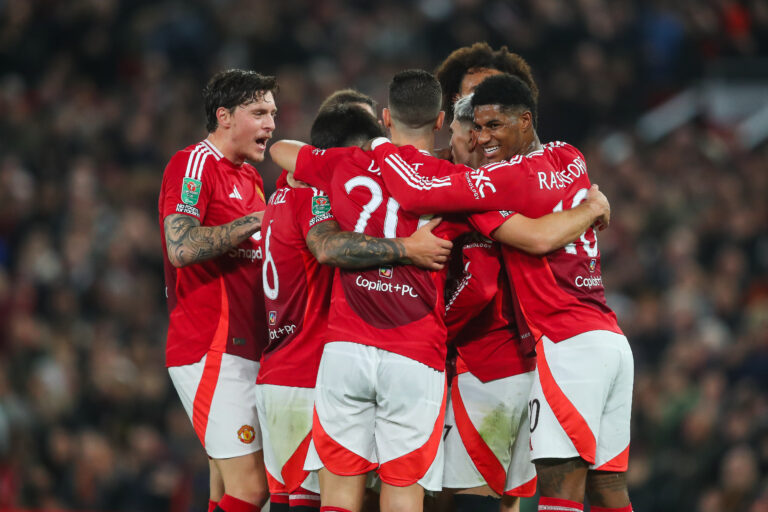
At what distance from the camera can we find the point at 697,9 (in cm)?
1415

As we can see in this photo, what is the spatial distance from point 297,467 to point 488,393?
3.41 ft

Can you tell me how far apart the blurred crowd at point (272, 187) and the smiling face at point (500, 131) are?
441 centimetres

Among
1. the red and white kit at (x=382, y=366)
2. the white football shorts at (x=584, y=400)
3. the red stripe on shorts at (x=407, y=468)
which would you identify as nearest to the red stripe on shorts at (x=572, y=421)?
the white football shorts at (x=584, y=400)

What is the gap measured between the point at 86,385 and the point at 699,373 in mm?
5926

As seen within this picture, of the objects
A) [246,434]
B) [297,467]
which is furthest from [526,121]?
[246,434]

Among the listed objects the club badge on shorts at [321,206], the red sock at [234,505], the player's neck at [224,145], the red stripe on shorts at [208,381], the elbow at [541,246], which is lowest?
the red sock at [234,505]

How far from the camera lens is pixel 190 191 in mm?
5566

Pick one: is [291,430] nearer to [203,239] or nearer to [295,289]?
[295,289]

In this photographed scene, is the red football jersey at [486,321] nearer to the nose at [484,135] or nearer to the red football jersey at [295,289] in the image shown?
the nose at [484,135]

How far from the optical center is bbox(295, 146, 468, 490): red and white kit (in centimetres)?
482

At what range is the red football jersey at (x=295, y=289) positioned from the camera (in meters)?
5.22

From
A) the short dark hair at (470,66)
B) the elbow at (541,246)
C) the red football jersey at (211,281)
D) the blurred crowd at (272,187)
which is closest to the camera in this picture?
the elbow at (541,246)

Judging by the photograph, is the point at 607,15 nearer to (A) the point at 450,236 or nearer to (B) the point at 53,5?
(B) the point at 53,5

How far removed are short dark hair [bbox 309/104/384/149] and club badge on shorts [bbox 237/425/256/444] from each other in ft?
4.98
